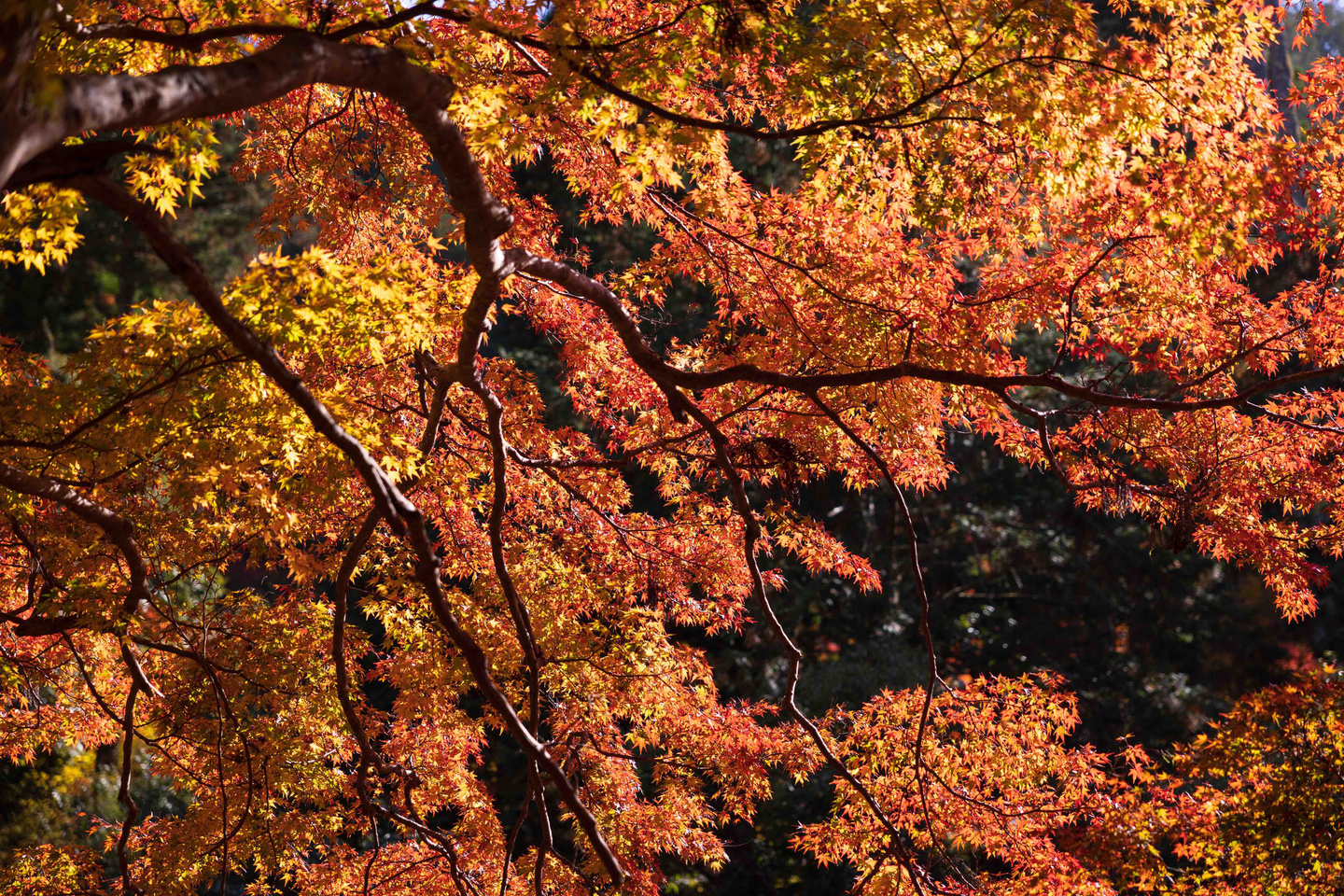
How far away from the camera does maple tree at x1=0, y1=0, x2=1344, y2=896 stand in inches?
118

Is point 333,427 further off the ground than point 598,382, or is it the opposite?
point 598,382

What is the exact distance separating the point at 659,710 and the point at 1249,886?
9.66 ft

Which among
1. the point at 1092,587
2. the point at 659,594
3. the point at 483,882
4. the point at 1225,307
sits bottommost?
the point at 483,882

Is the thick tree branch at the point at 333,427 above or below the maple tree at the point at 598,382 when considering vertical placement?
below

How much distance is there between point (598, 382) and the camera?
5473mm

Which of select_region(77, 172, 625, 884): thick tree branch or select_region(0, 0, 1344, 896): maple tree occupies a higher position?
select_region(0, 0, 1344, 896): maple tree

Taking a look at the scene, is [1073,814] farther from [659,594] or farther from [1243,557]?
[659,594]

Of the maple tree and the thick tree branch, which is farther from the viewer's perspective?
the maple tree

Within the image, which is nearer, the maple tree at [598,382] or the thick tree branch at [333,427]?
the thick tree branch at [333,427]

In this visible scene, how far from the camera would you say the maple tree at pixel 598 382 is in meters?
3.01

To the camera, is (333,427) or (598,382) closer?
(333,427)

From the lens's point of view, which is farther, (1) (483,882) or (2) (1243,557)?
(1) (483,882)

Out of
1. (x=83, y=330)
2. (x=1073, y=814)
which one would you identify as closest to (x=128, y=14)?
(x=1073, y=814)

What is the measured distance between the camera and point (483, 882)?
538 cm
